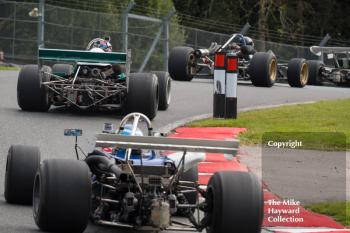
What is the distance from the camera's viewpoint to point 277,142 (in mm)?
13000

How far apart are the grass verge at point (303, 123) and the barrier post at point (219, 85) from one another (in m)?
0.38

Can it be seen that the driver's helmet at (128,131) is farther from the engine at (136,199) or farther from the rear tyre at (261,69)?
the rear tyre at (261,69)

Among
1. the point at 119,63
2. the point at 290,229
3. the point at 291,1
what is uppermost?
the point at 291,1

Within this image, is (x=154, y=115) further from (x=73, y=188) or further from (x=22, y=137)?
(x=73, y=188)

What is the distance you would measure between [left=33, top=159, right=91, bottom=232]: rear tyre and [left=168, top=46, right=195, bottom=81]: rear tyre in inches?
759

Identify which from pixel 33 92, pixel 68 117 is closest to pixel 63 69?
pixel 33 92

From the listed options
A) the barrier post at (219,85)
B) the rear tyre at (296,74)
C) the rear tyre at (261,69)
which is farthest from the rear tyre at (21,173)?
the rear tyre at (296,74)

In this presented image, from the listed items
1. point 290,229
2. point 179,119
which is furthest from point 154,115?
point 290,229

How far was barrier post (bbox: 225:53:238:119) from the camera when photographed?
64.9 feet

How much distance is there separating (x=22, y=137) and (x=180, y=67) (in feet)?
40.0

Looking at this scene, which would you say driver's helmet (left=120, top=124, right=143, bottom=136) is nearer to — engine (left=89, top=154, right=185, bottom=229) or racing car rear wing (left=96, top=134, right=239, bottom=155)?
engine (left=89, top=154, right=185, bottom=229)

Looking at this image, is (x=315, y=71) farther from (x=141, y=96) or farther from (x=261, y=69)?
(x=141, y=96)

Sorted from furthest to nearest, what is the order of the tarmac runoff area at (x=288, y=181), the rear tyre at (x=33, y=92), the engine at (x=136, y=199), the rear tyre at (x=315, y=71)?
the rear tyre at (x=315, y=71)
the rear tyre at (x=33, y=92)
the tarmac runoff area at (x=288, y=181)
the engine at (x=136, y=199)

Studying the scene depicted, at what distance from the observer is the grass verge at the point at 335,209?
11234mm
